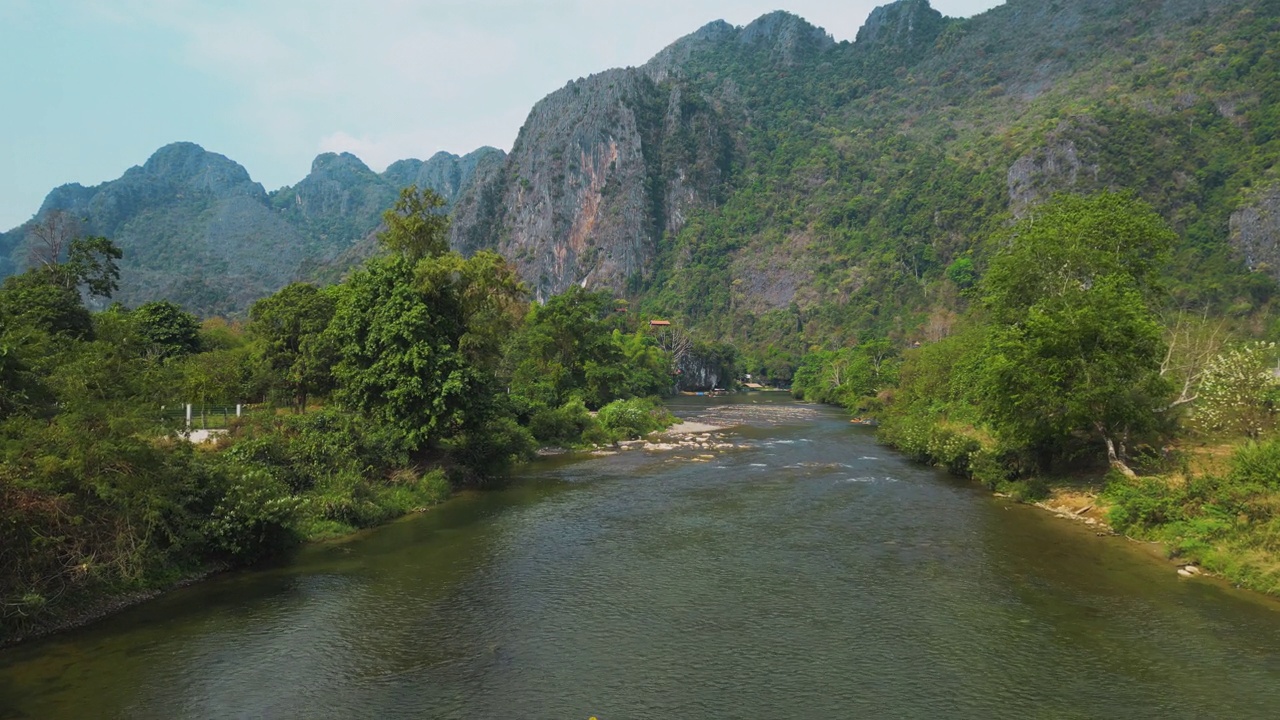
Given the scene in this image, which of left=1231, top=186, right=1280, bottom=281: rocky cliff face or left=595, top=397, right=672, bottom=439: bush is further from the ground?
left=1231, top=186, right=1280, bottom=281: rocky cliff face

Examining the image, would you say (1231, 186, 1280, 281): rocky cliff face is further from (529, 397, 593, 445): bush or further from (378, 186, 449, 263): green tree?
(378, 186, 449, 263): green tree

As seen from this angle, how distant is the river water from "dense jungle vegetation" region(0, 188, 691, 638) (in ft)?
5.26

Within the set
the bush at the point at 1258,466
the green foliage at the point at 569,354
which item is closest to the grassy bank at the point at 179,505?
the bush at the point at 1258,466

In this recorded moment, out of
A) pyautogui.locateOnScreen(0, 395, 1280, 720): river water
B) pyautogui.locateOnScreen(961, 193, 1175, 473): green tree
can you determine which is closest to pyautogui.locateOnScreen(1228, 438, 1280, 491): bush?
pyautogui.locateOnScreen(0, 395, 1280, 720): river water

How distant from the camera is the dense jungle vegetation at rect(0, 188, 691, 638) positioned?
623 inches

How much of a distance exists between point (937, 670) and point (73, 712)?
17.0m

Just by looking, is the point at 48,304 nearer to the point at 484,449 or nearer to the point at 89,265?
the point at 89,265

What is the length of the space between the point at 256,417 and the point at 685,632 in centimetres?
2384

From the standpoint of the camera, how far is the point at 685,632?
16328 millimetres

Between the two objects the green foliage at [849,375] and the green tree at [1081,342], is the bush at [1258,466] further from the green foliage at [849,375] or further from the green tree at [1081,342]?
the green foliage at [849,375]

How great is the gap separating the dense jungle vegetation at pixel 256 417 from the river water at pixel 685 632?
1604 mm

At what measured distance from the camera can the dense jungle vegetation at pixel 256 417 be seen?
1581 cm

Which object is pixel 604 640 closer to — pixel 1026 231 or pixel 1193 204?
pixel 1026 231

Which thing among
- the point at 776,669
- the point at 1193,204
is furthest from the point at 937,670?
the point at 1193,204
